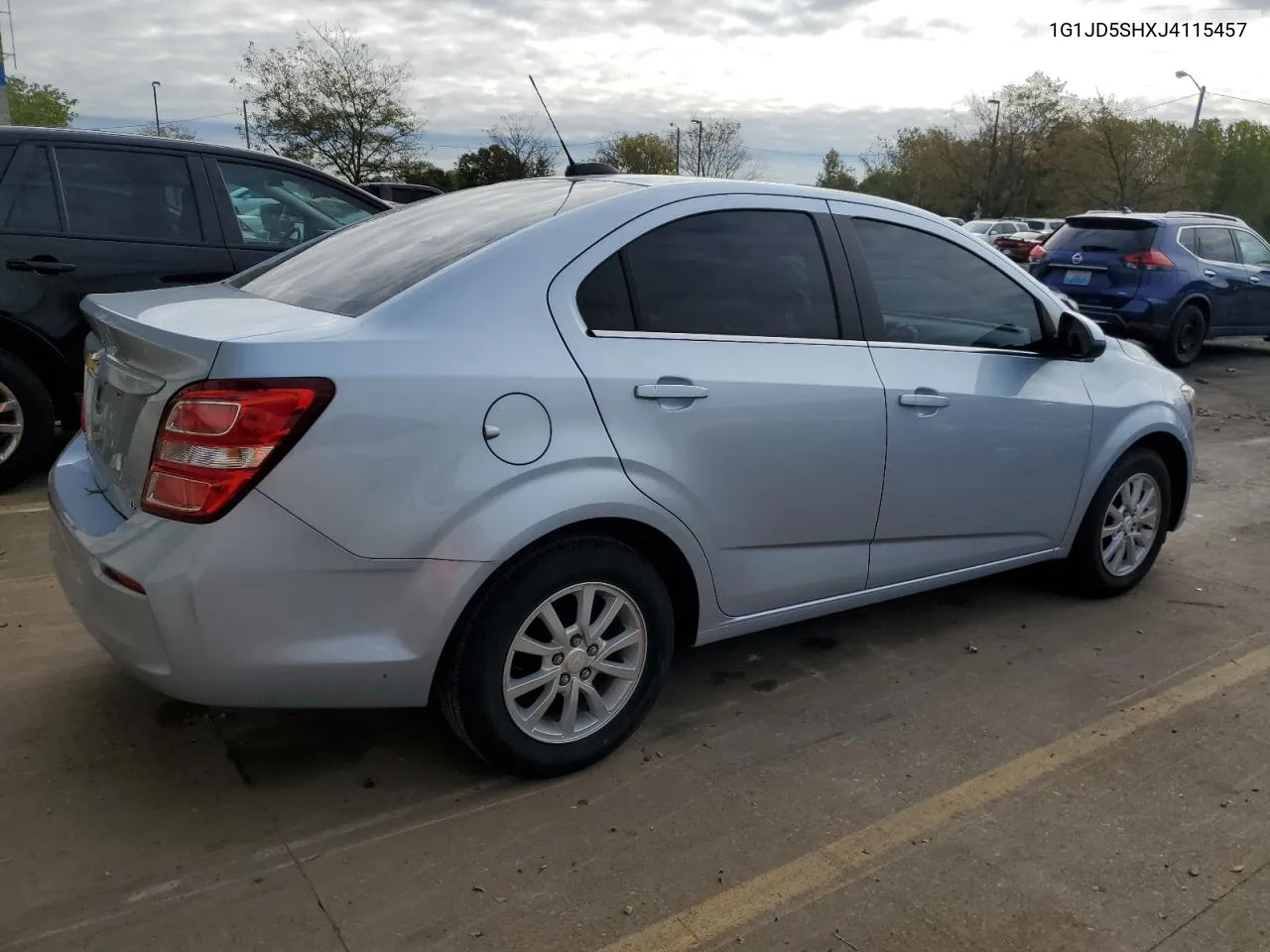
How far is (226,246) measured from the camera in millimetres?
5844

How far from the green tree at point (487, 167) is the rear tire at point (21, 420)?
28290mm

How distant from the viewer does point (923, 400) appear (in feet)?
11.6

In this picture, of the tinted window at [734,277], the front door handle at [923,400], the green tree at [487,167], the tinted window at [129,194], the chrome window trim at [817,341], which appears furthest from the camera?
the green tree at [487,167]

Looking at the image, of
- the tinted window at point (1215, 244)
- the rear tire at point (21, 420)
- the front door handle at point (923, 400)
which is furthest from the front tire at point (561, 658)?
the tinted window at point (1215, 244)

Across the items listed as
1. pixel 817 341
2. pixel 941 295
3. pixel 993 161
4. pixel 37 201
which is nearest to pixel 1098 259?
pixel 941 295

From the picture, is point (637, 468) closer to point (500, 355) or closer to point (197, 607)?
point (500, 355)

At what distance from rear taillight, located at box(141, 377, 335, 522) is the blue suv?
10.6m

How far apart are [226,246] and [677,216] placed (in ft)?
11.9

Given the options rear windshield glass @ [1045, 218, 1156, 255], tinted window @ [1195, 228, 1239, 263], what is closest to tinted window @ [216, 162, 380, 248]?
rear windshield glass @ [1045, 218, 1156, 255]

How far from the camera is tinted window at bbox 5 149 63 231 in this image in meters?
5.34

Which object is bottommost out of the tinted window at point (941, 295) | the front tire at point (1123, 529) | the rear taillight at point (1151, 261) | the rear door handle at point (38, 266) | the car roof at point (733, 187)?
the front tire at point (1123, 529)

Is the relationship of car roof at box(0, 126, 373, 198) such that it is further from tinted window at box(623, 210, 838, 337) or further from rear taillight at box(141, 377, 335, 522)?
rear taillight at box(141, 377, 335, 522)

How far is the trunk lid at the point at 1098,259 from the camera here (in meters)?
11.2

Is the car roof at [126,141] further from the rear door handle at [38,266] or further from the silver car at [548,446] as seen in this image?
the silver car at [548,446]
